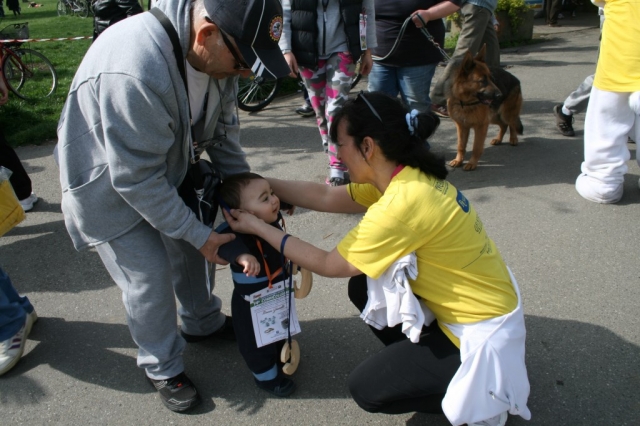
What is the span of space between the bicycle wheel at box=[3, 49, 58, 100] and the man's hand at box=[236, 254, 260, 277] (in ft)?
21.6

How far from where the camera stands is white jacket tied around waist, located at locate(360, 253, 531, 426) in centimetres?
195

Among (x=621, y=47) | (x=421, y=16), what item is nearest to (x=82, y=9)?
(x=421, y=16)

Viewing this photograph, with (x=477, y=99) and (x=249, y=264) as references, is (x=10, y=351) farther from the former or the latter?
(x=477, y=99)

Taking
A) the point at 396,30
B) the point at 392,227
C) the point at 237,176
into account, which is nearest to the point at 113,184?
the point at 237,176

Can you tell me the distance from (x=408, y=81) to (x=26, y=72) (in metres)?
6.48

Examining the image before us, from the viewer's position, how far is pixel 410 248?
195cm

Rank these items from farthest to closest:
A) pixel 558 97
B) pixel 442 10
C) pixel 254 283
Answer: pixel 558 97 → pixel 442 10 → pixel 254 283

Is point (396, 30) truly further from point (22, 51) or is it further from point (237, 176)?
point (22, 51)

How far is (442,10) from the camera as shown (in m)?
4.24

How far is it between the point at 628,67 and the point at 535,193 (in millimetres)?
1169

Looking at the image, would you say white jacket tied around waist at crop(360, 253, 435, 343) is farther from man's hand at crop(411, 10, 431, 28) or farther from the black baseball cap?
Answer: man's hand at crop(411, 10, 431, 28)

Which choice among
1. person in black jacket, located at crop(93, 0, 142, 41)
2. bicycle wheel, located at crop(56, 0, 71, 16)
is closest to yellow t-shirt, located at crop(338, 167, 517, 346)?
person in black jacket, located at crop(93, 0, 142, 41)

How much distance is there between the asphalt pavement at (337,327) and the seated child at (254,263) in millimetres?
154

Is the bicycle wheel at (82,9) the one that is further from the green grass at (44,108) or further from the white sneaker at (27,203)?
the white sneaker at (27,203)
